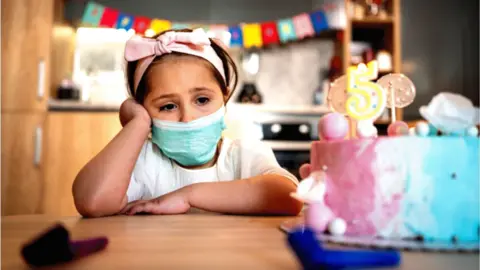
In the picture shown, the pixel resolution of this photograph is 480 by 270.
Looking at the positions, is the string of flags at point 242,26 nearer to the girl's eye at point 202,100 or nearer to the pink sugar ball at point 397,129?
the girl's eye at point 202,100

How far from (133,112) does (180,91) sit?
132 mm

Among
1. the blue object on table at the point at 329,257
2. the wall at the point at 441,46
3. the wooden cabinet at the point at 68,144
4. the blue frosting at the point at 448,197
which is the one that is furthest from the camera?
the wall at the point at 441,46

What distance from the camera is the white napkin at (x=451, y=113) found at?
1.87 ft

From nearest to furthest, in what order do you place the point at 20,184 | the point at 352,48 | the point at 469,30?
1. the point at 20,184
2. the point at 352,48
3. the point at 469,30

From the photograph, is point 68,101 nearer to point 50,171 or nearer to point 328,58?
point 50,171

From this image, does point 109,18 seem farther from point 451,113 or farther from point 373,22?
point 451,113

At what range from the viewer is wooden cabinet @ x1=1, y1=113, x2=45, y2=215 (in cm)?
279

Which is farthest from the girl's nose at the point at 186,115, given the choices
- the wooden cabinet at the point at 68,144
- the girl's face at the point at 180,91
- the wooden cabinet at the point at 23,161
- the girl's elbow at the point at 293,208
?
the wooden cabinet at the point at 23,161

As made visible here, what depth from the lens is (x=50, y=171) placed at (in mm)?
2787

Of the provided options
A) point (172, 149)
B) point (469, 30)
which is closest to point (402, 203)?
point (172, 149)

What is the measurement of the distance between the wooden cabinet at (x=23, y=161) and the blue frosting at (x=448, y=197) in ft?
8.72

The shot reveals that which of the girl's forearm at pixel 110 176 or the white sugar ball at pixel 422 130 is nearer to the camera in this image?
the white sugar ball at pixel 422 130

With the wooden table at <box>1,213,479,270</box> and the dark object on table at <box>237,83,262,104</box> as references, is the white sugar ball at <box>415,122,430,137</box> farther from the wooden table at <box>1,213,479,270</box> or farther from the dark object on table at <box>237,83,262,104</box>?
the dark object on table at <box>237,83,262,104</box>

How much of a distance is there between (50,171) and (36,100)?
44 centimetres
